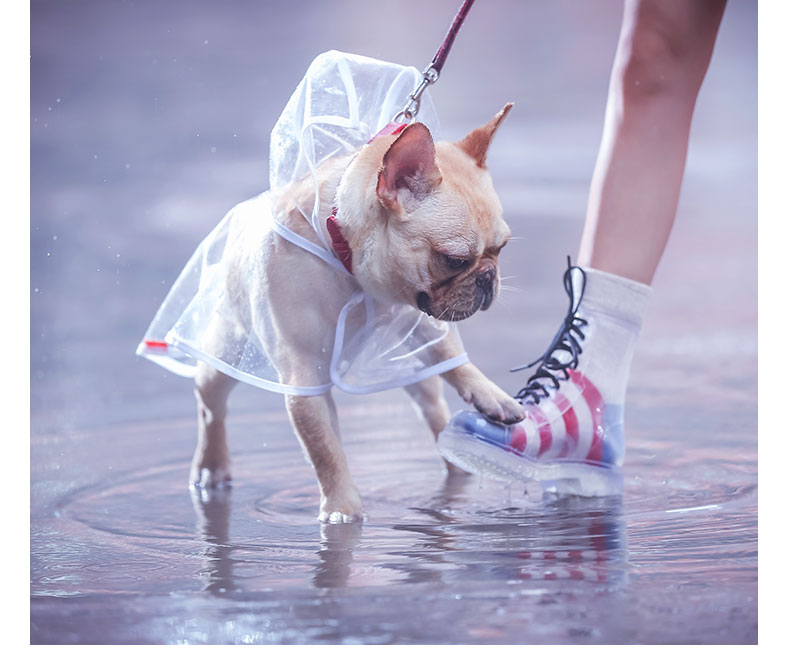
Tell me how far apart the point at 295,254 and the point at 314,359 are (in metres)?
0.15

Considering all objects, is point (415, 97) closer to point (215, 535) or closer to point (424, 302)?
point (424, 302)

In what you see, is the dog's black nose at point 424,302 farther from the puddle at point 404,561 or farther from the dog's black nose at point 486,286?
the puddle at point 404,561

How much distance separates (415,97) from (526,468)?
55cm

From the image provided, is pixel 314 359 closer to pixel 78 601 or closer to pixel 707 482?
pixel 78 601

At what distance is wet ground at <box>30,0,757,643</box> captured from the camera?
1.00m

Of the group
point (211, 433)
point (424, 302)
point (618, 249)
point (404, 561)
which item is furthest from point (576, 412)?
point (211, 433)

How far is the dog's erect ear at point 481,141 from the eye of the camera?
1317mm

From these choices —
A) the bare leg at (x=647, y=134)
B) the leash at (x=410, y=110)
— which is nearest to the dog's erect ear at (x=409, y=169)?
the leash at (x=410, y=110)

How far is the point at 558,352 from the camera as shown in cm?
156

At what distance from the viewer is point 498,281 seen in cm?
127

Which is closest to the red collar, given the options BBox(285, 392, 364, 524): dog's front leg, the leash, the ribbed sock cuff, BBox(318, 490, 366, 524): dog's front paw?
the leash

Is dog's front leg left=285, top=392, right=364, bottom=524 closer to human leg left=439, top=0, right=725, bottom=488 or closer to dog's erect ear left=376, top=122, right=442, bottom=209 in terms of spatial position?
human leg left=439, top=0, right=725, bottom=488

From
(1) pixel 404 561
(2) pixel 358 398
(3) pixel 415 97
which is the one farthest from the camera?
(2) pixel 358 398

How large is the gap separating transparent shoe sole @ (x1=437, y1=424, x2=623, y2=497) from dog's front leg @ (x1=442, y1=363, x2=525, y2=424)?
0.15 ft
